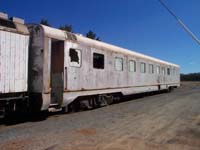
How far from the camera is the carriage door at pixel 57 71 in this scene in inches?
345

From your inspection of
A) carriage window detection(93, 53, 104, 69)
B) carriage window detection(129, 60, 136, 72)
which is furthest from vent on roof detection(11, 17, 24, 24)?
carriage window detection(129, 60, 136, 72)

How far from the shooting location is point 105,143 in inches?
224

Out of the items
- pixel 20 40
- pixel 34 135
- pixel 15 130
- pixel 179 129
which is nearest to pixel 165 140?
pixel 179 129

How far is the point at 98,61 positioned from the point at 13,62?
178 inches

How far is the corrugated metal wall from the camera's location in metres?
7.19

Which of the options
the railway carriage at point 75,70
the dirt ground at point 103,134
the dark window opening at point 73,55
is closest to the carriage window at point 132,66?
the railway carriage at point 75,70

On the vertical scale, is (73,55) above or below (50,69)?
above

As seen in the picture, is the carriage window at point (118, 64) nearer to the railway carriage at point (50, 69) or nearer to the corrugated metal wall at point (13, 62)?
the railway carriage at point (50, 69)

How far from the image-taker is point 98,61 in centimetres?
1123

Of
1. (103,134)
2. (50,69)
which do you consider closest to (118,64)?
(50,69)

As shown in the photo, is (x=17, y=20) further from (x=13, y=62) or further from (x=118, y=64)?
(x=118, y=64)

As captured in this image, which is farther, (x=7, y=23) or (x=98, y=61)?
(x=98, y=61)

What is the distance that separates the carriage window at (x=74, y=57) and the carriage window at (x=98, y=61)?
1.28 m

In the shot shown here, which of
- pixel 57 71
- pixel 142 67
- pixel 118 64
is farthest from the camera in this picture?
pixel 142 67
